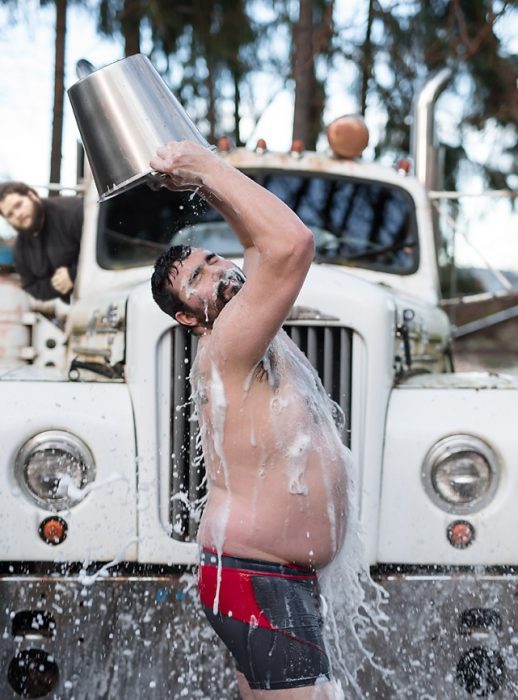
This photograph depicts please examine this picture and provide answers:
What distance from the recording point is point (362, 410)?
3.48 m

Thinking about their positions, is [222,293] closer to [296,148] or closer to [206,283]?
[206,283]

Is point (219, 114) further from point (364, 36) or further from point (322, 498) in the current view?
point (322, 498)

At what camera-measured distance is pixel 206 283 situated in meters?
2.57

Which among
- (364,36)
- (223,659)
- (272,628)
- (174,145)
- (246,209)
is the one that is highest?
(364,36)

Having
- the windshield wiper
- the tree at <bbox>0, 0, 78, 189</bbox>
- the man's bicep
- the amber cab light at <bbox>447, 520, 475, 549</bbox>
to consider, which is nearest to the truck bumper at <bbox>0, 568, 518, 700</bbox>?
the amber cab light at <bbox>447, 520, 475, 549</bbox>

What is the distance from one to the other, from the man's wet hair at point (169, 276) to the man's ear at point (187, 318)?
0.04 feet

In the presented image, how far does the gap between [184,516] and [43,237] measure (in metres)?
2.49

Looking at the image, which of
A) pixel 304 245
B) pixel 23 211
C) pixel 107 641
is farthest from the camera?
pixel 23 211

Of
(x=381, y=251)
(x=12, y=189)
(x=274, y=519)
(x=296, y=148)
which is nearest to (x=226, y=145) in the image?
(x=296, y=148)

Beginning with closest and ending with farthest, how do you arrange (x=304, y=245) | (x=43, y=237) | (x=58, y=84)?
(x=304, y=245) → (x=43, y=237) → (x=58, y=84)

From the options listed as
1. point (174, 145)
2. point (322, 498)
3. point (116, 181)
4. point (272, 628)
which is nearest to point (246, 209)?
point (174, 145)

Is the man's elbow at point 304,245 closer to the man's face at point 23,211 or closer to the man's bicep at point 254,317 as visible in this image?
the man's bicep at point 254,317

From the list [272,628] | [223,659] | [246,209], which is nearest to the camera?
[246,209]

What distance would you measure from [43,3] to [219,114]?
360 centimetres
